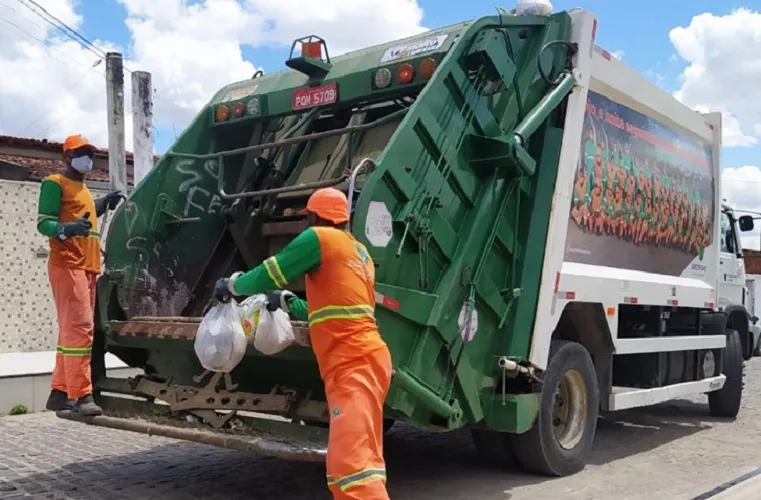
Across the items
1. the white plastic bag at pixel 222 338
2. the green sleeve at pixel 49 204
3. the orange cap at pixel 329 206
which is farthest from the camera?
the green sleeve at pixel 49 204

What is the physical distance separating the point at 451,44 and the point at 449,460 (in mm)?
2829

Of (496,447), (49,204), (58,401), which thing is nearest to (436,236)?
(496,447)

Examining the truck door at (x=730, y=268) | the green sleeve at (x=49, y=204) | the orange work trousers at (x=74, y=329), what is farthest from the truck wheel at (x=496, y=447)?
the truck door at (x=730, y=268)

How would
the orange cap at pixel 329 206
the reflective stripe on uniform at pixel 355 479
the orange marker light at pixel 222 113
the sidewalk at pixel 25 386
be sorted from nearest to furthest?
the reflective stripe on uniform at pixel 355 479 → the orange cap at pixel 329 206 → the orange marker light at pixel 222 113 → the sidewalk at pixel 25 386

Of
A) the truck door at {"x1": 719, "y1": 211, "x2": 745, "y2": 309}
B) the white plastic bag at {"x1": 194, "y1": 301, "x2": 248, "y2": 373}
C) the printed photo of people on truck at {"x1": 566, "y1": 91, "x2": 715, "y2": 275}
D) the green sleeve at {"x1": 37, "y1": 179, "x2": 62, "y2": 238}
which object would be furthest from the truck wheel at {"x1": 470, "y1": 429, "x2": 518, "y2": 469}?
the truck door at {"x1": 719, "y1": 211, "x2": 745, "y2": 309}

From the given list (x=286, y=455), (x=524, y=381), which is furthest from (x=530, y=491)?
(x=286, y=455)

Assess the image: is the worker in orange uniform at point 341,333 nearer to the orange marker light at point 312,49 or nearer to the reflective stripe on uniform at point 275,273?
the reflective stripe on uniform at point 275,273

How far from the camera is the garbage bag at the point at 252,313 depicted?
12.1 feet

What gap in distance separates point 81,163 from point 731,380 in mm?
6207

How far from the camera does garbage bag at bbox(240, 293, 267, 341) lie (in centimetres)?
369

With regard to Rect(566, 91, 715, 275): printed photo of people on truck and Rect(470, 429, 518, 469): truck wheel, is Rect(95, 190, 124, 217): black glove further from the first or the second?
Rect(566, 91, 715, 275): printed photo of people on truck

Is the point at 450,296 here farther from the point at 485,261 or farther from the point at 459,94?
the point at 459,94

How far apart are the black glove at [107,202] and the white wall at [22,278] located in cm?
473

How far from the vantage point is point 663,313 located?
6.71 m
